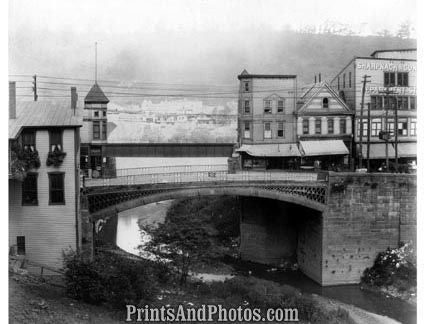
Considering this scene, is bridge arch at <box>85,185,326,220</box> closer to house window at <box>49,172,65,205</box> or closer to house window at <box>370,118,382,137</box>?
house window at <box>49,172,65,205</box>

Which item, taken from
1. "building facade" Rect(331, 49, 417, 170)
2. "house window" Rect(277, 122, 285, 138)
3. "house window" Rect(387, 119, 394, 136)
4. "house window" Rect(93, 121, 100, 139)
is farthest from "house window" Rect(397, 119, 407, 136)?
"house window" Rect(93, 121, 100, 139)

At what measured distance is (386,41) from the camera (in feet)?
104

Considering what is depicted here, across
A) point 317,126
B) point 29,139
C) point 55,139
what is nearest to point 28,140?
point 29,139

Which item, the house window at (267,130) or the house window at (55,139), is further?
the house window at (267,130)

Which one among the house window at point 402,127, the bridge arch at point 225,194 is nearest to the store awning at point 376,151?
the house window at point 402,127

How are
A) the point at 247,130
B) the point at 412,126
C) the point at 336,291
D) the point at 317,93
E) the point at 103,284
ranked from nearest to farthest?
1. the point at 103,284
2. the point at 336,291
3. the point at 247,130
4. the point at 412,126
5. the point at 317,93

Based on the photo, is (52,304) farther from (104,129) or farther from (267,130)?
(267,130)

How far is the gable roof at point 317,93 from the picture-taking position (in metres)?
45.1

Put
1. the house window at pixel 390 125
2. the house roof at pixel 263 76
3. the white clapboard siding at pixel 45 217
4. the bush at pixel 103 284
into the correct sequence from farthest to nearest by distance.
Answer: the house window at pixel 390 125
the house roof at pixel 263 76
the white clapboard siding at pixel 45 217
the bush at pixel 103 284

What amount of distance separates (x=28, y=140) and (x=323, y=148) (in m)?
25.4

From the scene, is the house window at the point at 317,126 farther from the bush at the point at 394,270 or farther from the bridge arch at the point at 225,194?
the bush at the point at 394,270

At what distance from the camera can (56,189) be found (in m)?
28.7
